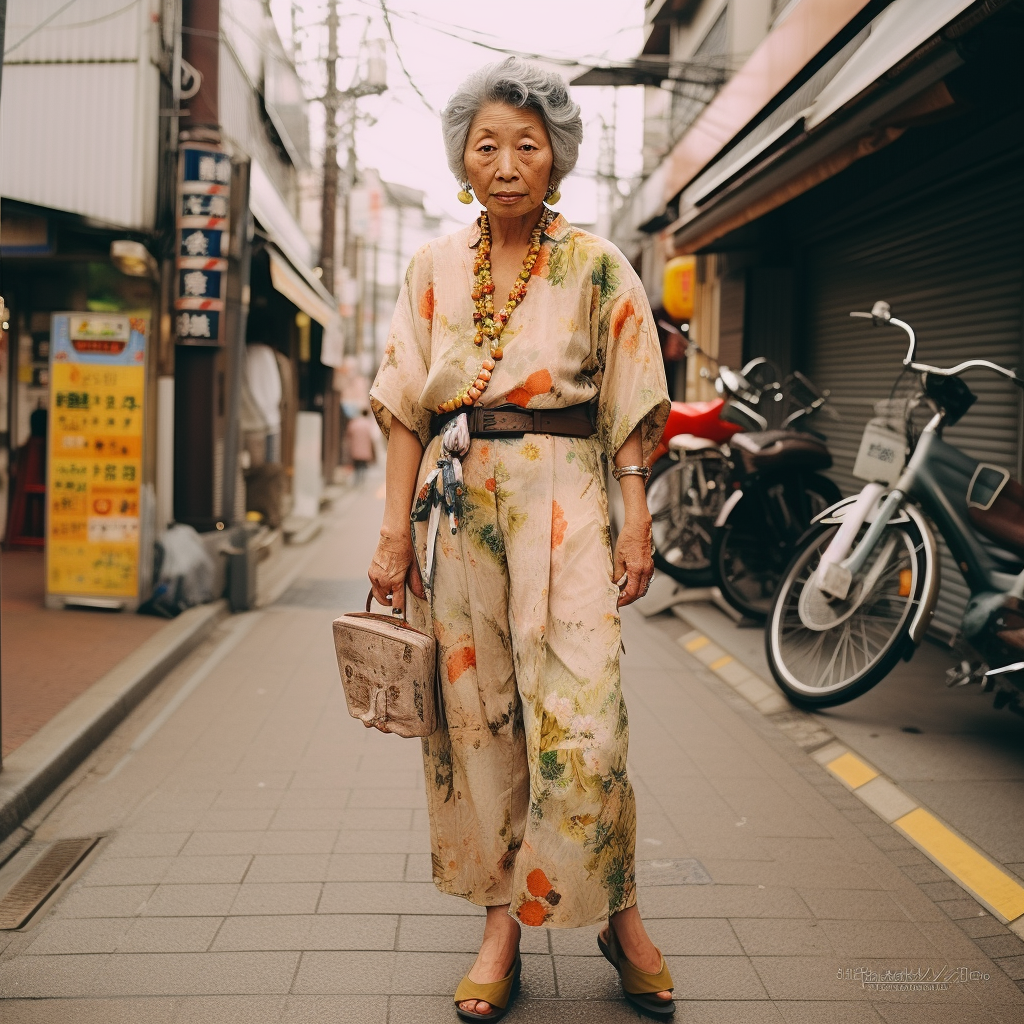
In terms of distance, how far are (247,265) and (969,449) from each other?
5.11 metres

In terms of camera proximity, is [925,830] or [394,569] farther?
[925,830]

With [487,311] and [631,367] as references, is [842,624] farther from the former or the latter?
[487,311]

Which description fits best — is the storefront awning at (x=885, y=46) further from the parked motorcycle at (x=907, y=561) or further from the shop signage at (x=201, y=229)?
the shop signage at (x=201, y=229)

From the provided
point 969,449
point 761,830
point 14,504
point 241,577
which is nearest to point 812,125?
point 969,449

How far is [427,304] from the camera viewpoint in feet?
8.36

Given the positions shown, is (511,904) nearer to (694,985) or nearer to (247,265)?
(694,985)

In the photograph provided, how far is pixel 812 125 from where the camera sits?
5.28m

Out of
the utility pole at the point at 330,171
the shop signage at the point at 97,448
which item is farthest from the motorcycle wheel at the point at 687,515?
the utility pole at the point at 330,171

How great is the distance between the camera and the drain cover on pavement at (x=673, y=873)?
10.4 feet

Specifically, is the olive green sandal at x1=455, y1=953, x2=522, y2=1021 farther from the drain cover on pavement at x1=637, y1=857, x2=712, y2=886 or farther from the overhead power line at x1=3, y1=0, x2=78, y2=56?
the overhead power line at x1=3, y1=0, x2=78, y2=56

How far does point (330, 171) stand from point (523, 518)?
15265 mm

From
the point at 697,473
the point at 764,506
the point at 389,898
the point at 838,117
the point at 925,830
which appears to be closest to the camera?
the point at 389,898

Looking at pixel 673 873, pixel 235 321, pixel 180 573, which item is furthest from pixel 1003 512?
pixel 235 321

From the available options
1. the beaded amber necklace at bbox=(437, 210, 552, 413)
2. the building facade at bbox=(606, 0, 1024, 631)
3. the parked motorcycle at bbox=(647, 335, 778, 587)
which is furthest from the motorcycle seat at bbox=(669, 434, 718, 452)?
the beaded amber necklace at bbox=(437, 210, 552, 413)
